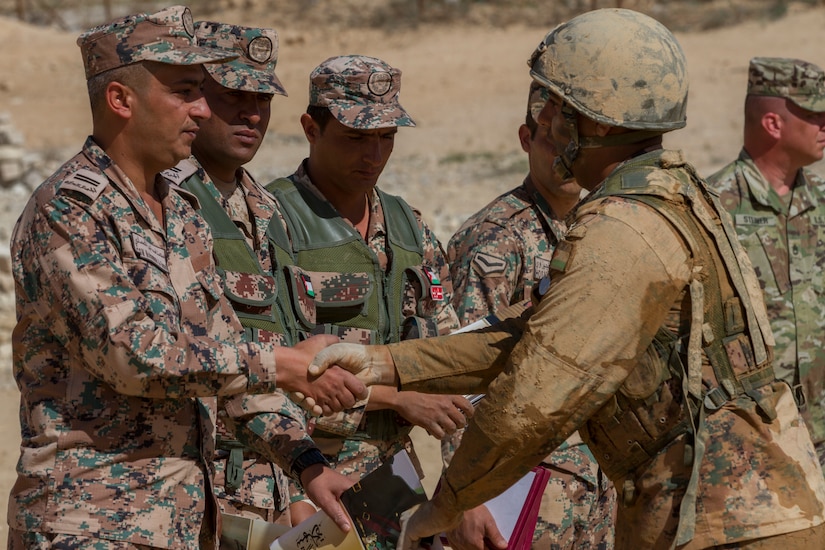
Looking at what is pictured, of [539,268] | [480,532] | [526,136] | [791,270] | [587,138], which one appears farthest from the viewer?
[791,270]

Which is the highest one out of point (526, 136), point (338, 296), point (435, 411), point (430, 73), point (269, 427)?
point (526, 136)

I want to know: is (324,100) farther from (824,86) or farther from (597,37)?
(824,86)

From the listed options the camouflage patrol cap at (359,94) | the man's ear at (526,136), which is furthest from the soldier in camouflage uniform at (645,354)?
the man's ear at (526,136)

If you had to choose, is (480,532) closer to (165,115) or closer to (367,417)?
(367,417)

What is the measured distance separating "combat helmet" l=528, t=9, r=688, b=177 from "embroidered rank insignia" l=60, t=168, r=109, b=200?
1430 mm

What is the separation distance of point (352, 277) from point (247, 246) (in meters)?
0.58

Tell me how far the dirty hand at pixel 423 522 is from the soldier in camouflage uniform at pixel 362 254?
84cm

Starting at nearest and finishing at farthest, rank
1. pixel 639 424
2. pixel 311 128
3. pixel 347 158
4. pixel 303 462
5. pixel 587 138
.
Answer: pixel 639 424, pixel 587 138, pixel 303 462, pixel 347 158, pixel 311 128

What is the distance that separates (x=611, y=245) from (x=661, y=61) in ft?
2.21

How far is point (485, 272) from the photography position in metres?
5.59

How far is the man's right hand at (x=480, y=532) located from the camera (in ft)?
15.3

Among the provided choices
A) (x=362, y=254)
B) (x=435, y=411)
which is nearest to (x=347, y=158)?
(x=362, y=254)

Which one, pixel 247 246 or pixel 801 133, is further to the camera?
pixel 801 133

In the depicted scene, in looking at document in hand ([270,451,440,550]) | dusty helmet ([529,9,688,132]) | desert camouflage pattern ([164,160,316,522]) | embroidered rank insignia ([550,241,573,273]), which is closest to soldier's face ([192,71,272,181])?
desert camouflage pattern ([164,160,316,522])
